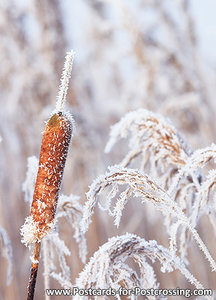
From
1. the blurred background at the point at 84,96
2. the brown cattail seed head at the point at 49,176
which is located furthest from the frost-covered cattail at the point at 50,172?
the blurred background at the point at 84,96

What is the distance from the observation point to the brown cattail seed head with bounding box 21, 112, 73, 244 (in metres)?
0.94

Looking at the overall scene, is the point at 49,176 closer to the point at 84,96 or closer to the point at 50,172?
the point at 50,172

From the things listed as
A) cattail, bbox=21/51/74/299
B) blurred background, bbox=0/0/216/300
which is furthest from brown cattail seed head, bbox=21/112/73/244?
blurred background, bbox=0/0/216/300

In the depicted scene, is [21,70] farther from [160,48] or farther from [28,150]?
[160,48]

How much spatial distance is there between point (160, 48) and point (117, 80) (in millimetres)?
3807

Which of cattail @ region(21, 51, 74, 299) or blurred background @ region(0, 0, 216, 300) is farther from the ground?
blurred background @ region(0, 0, 216, 300)

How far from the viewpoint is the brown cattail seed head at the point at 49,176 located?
3.08 feet

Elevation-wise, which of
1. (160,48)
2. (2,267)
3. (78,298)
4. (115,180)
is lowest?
(78,298)

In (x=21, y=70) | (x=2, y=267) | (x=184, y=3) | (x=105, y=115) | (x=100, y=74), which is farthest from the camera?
(x=100, y=74)

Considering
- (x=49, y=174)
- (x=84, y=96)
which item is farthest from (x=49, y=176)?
(x=84, y=96)

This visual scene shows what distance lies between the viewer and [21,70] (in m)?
4.95

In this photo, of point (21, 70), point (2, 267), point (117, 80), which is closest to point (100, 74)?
point (117, 80)

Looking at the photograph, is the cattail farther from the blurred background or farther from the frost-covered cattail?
the blurred background

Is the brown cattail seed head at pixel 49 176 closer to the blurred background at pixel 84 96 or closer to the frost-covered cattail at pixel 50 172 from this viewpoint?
the frost-covered cattail at pixel 50 172
